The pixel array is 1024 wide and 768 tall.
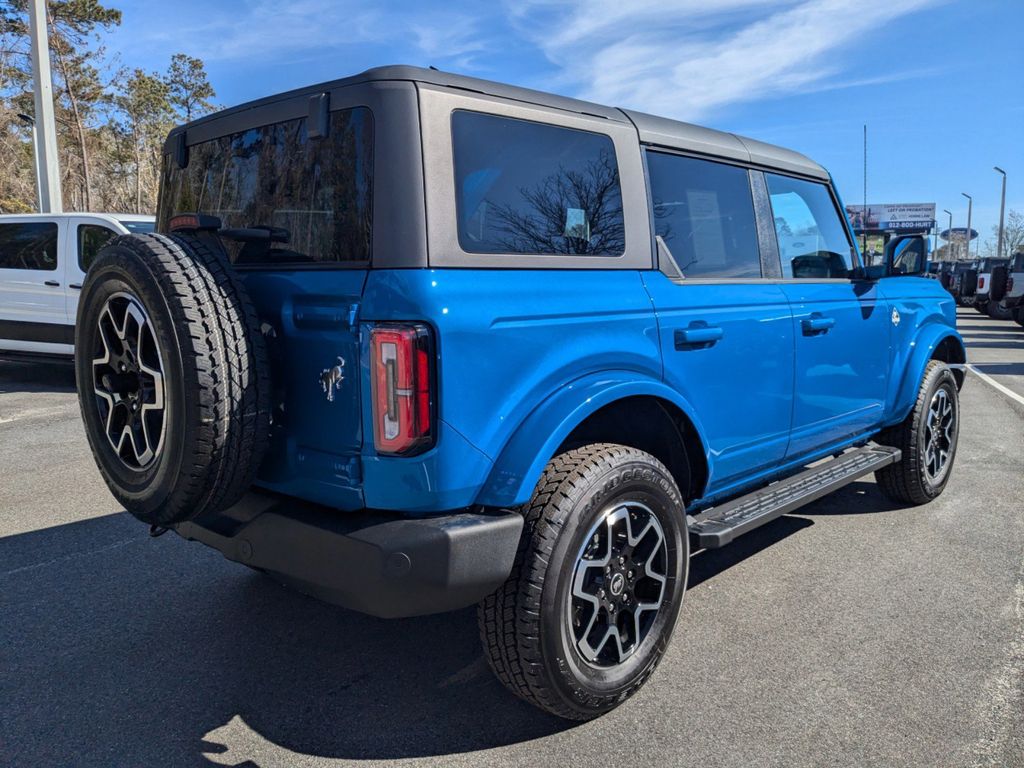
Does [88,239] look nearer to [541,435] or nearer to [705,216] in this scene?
[705,216]

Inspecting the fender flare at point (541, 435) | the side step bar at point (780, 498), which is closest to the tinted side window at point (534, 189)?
the fender flare at point (541, 435)

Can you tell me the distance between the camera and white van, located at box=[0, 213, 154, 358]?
9508 mm

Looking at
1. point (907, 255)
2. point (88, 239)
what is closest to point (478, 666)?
point (907, 255)

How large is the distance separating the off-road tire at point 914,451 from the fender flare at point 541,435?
9.81ft

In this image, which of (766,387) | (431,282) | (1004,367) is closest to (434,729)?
(431,282)

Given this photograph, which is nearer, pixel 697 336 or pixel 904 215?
pixel 697 336

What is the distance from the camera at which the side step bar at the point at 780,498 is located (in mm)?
3178

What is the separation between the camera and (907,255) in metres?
4.59

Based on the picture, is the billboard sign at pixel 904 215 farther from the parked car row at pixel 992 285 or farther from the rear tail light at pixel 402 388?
the rear tail light at pixel 402 388

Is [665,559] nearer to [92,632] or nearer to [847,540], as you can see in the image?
[847,540]

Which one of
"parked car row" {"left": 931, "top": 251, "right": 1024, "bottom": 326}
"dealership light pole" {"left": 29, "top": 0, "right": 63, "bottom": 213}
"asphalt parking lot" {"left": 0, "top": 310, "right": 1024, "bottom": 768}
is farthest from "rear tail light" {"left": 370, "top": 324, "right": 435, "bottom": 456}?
"parked car row" {"left": 931, "top": 251, "right": 1024, "bottom": 326}

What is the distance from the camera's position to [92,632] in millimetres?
3354

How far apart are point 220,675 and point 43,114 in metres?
15.6

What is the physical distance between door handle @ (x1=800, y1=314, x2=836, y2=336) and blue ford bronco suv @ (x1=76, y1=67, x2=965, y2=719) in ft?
2.01
